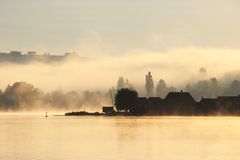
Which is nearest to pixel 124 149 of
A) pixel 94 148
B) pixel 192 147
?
pixel 94 148

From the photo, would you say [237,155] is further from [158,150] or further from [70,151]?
[70,151]

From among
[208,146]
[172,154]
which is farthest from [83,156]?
[208,146]

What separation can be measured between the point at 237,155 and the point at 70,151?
1849cm

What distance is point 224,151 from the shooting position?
220 ft

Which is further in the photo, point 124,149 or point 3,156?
point 124,149

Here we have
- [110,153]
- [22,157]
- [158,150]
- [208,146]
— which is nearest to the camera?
[22,157]

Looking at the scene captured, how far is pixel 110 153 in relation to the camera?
64.4 meters

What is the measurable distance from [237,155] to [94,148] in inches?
707

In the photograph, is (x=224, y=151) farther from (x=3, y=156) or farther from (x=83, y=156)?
(x=3, y=156)

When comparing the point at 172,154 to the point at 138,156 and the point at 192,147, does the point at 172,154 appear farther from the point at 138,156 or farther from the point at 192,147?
the point at 192,147

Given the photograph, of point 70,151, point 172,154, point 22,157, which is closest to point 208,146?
point 172,154

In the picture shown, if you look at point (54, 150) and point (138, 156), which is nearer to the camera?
point (138, 156)

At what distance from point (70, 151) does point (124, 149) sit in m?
6.47

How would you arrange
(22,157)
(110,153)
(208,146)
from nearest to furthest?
(22,157)
(110,153)
(208,146)
